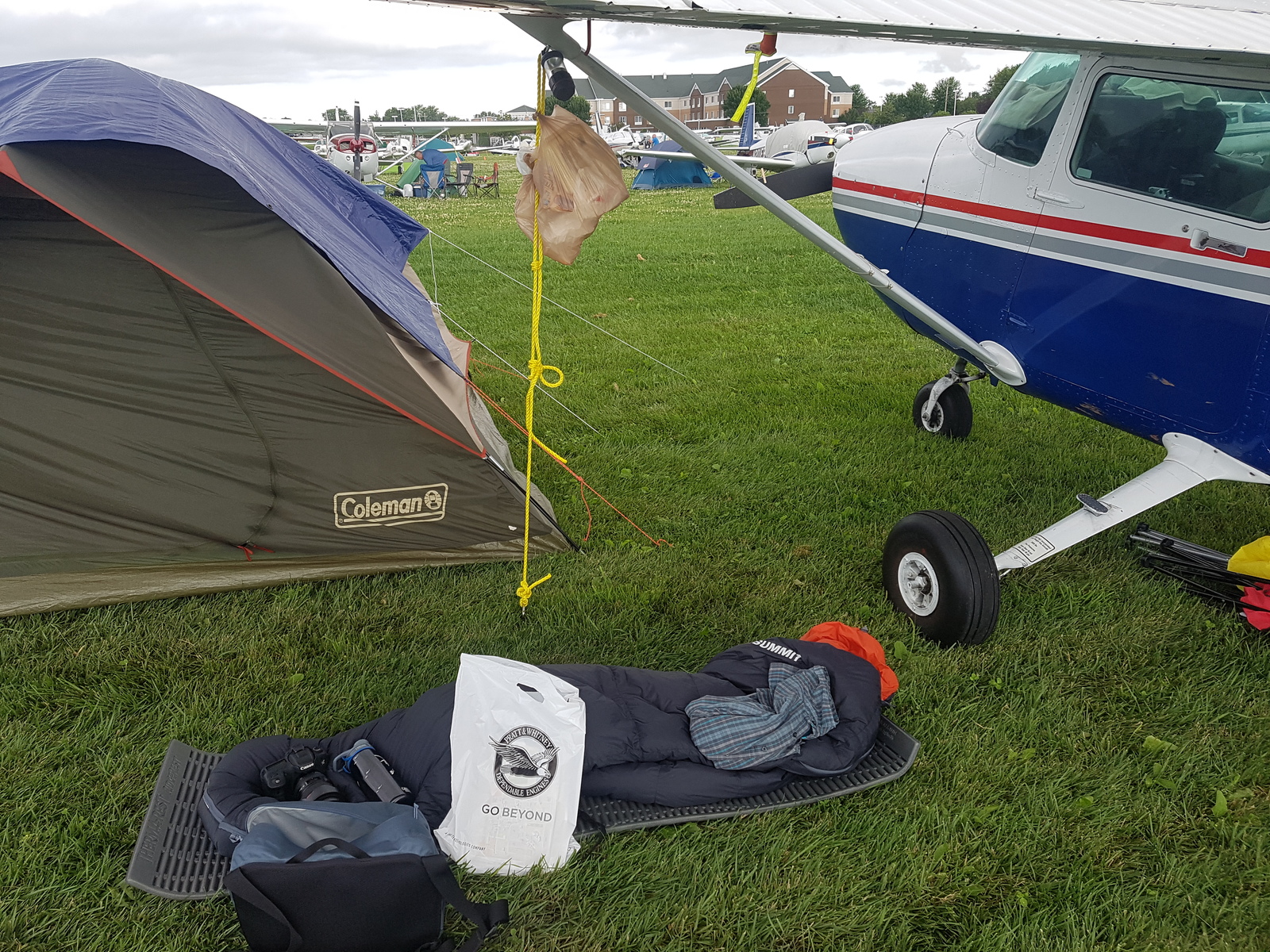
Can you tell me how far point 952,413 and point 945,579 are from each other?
2.46m

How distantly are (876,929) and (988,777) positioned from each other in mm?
790

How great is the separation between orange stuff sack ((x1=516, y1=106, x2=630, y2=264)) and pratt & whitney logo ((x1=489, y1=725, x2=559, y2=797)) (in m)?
1.71

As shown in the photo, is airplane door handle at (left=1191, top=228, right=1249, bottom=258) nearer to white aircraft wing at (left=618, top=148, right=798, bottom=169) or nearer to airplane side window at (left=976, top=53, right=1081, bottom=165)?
airplane side window at (left=976, top=53, right=1081, bottom=165)

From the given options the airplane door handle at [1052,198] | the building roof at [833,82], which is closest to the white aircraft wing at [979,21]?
the airplane door handle at [1052,198]

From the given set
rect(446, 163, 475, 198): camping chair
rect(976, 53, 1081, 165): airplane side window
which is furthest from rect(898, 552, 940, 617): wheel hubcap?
rect(446, 163, 475, 198): camping chair

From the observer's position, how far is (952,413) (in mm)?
5730

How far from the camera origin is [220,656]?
11.3 ft

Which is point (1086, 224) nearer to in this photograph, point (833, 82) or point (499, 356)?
point (499, 356)

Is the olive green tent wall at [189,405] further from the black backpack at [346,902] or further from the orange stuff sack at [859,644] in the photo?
the black backpack at [346,902]

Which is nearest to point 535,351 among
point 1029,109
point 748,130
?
point 1029,109

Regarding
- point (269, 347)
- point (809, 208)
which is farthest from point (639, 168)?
point (269, 347)

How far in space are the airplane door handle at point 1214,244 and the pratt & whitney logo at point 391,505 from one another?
3.02m

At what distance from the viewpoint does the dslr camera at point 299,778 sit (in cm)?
255

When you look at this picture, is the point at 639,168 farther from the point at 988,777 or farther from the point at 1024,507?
the point at 988,777
